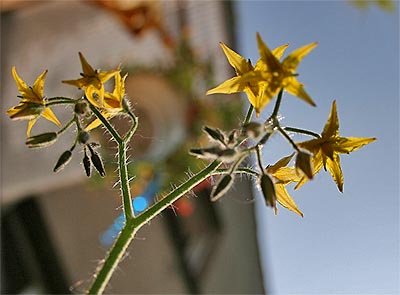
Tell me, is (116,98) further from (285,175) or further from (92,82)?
(285,175)

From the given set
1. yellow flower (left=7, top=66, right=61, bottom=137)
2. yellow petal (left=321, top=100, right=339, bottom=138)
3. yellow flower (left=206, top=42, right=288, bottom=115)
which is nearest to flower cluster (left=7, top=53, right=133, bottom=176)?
yellow flower (left=7, top=66, right=61, bottom=137)

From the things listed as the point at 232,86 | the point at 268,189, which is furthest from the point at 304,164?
the point at 232,86

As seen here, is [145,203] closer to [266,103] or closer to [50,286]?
[50,286]

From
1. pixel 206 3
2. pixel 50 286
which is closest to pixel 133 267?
pixel 50 286

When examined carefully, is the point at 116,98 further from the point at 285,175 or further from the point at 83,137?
the point at 285,175

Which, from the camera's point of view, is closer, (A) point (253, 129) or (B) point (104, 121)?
(A) point (253, 129)

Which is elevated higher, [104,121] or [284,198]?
[104,121]
